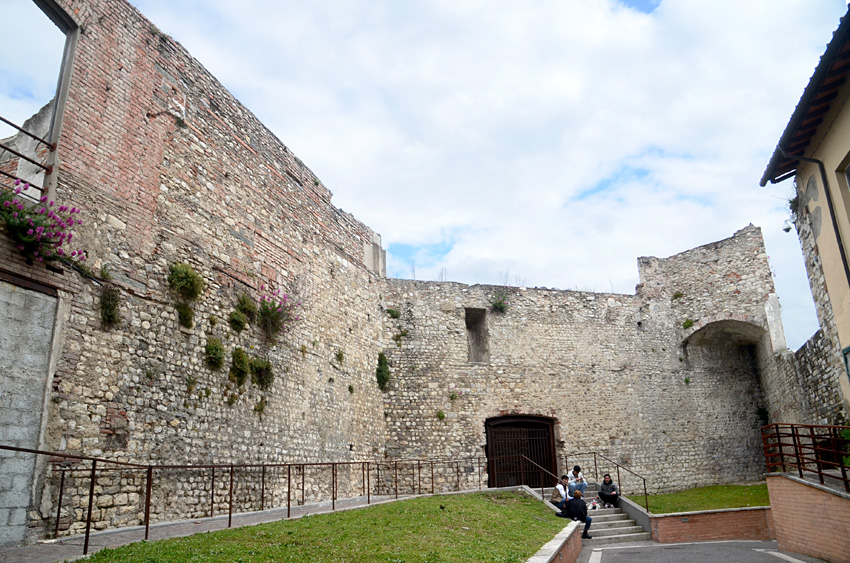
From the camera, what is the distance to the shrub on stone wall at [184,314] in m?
10.6

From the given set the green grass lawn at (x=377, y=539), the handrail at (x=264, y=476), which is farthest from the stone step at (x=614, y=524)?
the green grass lawn at (x=377, y=539)

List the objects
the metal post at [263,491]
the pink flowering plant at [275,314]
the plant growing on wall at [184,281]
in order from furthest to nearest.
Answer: the pink flowering plant at [275,314] → the metal post at [263,491] → the plant growing on wall at [184,281]

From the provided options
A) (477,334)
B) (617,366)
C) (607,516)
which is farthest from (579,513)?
(617,366)

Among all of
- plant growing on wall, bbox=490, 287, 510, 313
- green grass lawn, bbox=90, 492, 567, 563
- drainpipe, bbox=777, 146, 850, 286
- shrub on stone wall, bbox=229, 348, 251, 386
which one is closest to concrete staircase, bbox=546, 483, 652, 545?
green grass lawn, bbox=90, 492, 567, 563

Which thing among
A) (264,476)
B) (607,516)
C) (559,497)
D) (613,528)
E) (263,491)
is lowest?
(613,528)

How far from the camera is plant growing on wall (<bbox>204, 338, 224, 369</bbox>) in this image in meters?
11.0

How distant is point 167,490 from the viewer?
378 inches

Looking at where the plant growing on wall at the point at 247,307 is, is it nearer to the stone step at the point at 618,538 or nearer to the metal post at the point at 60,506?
the metal post at the point at 60,506

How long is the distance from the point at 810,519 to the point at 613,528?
17.6 feet

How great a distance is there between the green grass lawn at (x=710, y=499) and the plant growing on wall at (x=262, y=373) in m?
9.96

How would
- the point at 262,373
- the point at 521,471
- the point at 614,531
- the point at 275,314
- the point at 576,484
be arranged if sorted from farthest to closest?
the point at 521,471, the point at 576,484, the point at 614,531, the point at 275,314, the point at 262,373

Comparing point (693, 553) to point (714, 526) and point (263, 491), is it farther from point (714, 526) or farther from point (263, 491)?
point (263, 491)

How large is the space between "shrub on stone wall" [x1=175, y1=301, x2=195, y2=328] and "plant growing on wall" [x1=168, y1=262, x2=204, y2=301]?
0.18 m

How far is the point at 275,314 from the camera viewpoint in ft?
42.7
